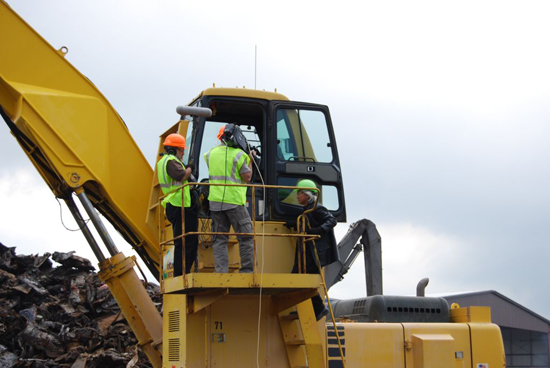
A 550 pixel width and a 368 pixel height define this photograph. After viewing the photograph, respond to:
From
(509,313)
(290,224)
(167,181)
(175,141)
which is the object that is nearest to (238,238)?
(290,224)

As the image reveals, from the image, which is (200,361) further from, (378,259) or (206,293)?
(378,259)

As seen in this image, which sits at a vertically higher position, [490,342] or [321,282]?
[321,282]

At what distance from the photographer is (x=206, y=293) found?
796 centimetres

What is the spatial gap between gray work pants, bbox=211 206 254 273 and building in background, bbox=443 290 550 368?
2244cm

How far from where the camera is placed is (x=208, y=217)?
28.2 ft

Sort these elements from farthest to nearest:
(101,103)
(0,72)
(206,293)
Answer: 1. (101,103)
2. (0,72)
3. (206,293)

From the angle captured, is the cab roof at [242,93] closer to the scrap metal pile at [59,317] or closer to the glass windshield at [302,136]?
the glass windshield at [302,136]

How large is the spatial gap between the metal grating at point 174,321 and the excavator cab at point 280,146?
4.98ft

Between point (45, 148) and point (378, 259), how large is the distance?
5571 millimetres

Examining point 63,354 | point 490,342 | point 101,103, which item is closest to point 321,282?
point 490,342

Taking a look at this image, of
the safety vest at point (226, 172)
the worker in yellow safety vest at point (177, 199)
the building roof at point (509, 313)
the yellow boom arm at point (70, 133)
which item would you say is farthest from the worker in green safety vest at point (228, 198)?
the building roof at point (509, 313)

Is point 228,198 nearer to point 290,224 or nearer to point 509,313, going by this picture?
point 290,224

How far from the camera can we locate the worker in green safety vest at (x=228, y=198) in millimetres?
8133

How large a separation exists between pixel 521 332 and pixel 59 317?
21966mm
